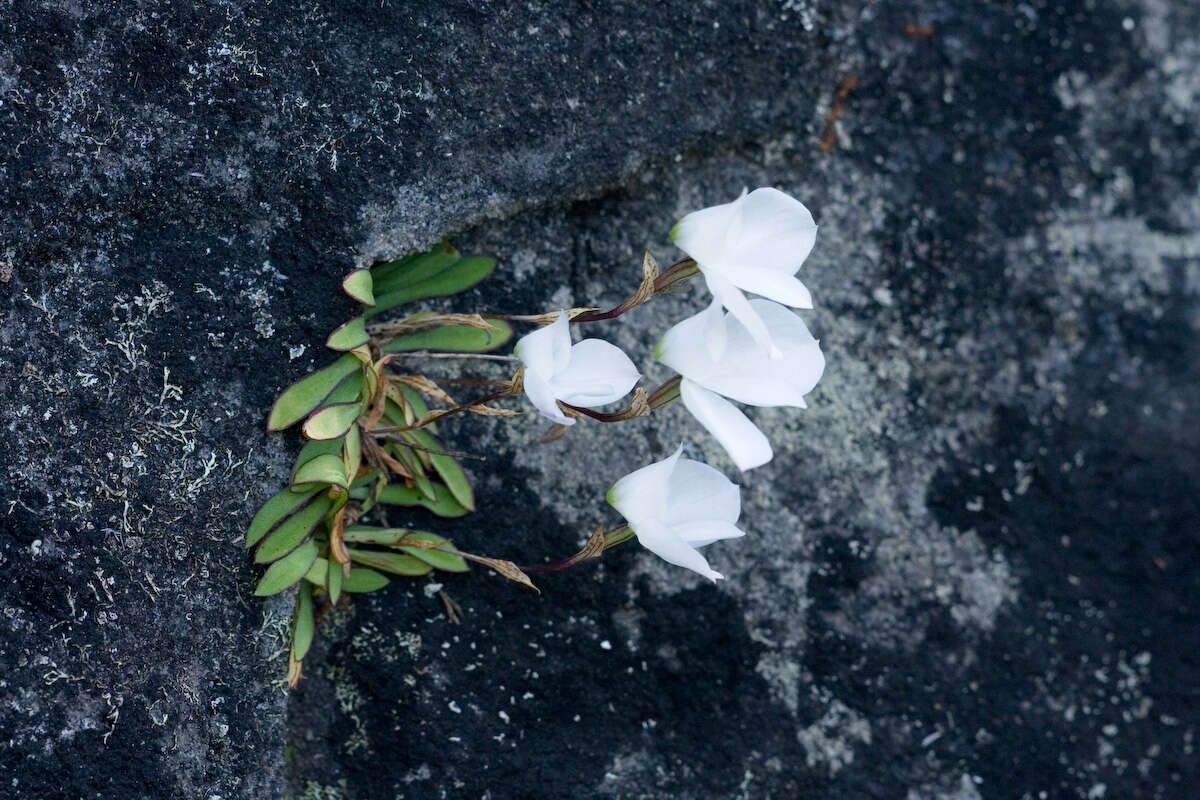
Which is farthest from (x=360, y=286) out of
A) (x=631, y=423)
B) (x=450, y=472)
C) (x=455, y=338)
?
(x=631, y=423)

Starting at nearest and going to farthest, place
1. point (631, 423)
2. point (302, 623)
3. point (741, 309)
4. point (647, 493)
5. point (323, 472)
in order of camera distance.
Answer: point (741, 309) → point (647, 493) → point (323, 472) → point (302, 623) → point (631, 423)

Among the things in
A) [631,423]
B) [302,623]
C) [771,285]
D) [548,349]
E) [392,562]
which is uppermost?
[631,423]

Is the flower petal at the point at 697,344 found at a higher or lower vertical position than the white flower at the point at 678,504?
higher

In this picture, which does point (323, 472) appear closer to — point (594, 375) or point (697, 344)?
point (594, 375)

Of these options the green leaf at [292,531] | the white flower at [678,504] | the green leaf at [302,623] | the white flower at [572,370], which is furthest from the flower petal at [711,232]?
the green leaf at [302,623]

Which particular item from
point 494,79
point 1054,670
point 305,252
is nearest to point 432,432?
point 305,252

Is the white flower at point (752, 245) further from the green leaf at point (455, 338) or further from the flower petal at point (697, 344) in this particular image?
the green leaf at point (455, 338)
